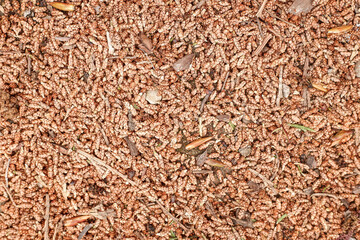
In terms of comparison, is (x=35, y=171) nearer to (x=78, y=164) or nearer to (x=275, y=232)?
(x=78, y=164)

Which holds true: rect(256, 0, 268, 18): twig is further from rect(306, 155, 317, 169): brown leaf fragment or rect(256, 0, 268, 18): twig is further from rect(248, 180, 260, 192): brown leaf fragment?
rect(248, 180, 260, 192): brown leaf fragment

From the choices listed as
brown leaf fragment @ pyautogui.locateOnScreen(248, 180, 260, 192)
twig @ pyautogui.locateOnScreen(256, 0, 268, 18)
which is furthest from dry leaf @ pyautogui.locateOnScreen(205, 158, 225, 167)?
twig @ pyautogui.locateOnScreen(256, 0, 268, 18)

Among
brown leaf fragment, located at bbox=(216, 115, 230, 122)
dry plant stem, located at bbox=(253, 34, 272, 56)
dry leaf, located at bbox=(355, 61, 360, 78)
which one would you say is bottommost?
brown leaf fragment, located at bbox=(216, 115, 230, 122)

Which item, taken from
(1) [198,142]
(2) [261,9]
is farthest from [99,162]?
(2) [261,9]

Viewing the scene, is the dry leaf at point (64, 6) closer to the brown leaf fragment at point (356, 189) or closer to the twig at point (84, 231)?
the twig at point (84, 231)

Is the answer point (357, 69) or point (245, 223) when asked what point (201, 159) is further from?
point (357, 69)

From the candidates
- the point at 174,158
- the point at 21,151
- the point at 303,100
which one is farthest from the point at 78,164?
the point at 303,100

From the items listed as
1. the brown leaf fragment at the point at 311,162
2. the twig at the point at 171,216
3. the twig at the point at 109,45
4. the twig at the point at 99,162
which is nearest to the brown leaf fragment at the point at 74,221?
the twig at the point at 99,162
